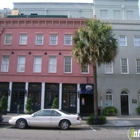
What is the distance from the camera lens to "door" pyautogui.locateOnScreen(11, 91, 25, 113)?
21.7 m

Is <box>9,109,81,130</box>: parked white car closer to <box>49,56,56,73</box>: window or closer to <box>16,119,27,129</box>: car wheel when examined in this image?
<box>16,119,27,129</box>: car wheel

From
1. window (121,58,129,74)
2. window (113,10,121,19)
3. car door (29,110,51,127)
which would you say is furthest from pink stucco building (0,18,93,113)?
window (113,10,121,19)

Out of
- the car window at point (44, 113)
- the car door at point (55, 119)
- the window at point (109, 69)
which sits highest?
the window at point (109, 69)

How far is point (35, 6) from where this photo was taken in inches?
1383

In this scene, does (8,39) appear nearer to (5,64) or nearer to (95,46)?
(5,64)

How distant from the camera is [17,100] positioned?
22.0 meters

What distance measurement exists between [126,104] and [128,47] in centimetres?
748

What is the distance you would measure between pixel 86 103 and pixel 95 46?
31.1 ft

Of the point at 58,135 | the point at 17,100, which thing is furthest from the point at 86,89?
the point at 58,135

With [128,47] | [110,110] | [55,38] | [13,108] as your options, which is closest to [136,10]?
[128,47]

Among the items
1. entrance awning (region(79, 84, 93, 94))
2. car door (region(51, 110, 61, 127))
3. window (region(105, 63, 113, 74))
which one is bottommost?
car door (region(51, 110, 61, 127))

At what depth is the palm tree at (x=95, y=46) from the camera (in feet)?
48.6

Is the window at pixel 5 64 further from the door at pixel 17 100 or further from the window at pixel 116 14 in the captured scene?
the window at pixel 116 14

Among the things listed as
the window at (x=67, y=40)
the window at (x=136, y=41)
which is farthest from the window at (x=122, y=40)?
the window at (x=67, y=40)
